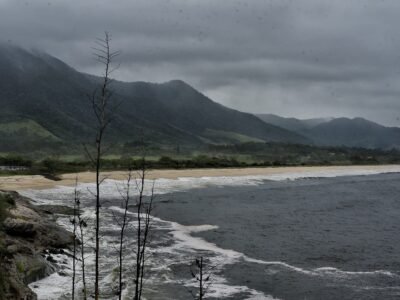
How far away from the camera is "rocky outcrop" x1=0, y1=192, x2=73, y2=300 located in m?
20.4

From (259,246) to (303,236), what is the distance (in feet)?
19.8

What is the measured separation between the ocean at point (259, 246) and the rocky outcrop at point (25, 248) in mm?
884

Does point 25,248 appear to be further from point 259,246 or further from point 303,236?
point 303,236

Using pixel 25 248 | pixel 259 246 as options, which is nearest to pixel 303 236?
pixel 259 246

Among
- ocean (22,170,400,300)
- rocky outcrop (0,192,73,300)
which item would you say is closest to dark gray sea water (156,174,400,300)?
ocean (22,170,400,300)

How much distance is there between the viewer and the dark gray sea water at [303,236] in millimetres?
27078

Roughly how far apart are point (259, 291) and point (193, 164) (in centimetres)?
9447

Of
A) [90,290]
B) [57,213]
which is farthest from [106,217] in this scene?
[90,290]

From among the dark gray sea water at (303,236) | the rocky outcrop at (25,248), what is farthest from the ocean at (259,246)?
the rocky outcrop at (25,248)

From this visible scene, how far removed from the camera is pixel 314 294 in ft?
83.2

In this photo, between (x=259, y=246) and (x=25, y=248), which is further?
(x=259, y=246)

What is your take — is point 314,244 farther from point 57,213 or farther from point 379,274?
point 57,213

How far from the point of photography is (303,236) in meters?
41.1

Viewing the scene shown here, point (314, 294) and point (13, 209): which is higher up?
point (13, 209)
